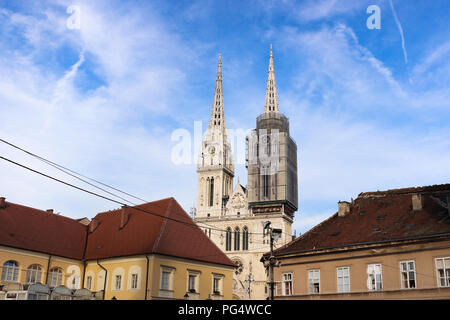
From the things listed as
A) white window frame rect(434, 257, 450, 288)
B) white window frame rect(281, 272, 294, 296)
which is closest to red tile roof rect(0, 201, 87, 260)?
white window frame rect(281, 272, 294, 296)

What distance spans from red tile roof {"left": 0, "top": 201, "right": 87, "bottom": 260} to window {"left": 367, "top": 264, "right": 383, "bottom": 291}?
75.8ft

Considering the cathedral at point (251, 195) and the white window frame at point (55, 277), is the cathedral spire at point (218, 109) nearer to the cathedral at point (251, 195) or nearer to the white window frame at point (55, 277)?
the cathedral at point (251, 195)

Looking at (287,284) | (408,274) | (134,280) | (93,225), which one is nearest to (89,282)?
(134,280)

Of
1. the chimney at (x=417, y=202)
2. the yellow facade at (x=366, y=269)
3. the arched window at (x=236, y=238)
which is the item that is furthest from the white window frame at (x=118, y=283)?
Answer: the arched window at (x=236, y=238)

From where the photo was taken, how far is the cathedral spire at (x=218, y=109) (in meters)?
92.3

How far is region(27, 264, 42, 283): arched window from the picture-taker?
116ft

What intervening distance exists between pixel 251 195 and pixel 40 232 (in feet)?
149

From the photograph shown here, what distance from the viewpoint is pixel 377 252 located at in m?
26.8

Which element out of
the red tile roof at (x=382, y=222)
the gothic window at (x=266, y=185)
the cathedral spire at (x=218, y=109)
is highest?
the cathedral spire at (x=218, y=109)

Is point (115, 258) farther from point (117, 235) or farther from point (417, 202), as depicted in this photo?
point (417, 202)

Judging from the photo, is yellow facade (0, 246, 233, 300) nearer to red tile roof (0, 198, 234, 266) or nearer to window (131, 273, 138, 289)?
window (131, 273, 138, 289)

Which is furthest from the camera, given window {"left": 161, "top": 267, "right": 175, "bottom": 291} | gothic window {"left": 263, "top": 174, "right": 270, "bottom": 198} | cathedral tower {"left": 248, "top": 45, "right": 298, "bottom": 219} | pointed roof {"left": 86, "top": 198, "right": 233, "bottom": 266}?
gothic window {"left": 263, "top": 174, "right": 270, "bottom": 198}
